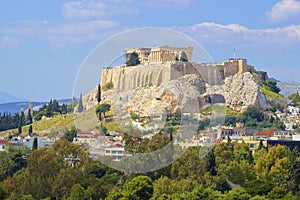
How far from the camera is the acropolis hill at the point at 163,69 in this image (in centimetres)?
4934

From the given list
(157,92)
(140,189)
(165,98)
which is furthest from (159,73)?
(140,189)

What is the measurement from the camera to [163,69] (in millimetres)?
50500

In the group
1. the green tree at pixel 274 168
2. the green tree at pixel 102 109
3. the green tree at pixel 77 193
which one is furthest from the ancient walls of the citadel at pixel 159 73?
the green tree at pixel 77 193

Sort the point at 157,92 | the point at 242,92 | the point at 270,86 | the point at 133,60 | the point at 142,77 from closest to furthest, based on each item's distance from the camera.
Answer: the point at 142,77 → the point at 157,92 → the point at 133,60 → the point at 242,92 → the point at 270,86

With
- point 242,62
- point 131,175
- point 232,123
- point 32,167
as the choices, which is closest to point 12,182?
point 32,167

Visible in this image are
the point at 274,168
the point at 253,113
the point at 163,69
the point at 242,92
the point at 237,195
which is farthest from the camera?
the point at 242,92

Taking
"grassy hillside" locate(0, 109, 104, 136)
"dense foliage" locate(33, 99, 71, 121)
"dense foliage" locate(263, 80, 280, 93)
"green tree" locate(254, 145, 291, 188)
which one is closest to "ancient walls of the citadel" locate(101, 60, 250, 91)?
"grassy hillside" locate(0, 109, 104, 136)

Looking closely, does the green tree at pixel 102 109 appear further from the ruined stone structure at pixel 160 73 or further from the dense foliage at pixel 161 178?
the dense foliage at pixel 161 178

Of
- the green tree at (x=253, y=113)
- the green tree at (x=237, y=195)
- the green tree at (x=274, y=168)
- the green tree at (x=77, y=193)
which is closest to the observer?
the green tree at (x=237, y=195)

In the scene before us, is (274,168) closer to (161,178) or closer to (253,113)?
(161,178)

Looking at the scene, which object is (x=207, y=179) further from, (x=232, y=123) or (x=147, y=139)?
(x=232, y=123)

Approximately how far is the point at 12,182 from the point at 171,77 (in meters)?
21.6

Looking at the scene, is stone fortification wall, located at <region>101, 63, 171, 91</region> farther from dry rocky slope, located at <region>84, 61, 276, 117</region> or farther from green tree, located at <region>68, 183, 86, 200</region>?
green tree, located at <region>68, 183, 86, 200</region>

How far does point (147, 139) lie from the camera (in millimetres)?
32875
